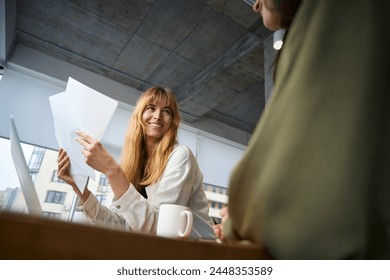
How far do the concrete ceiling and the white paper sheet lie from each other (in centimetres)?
304

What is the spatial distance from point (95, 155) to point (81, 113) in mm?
194

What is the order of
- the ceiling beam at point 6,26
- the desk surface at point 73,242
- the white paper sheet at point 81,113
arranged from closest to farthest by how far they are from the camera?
1. the desk surface at point 73,242
2. the white paper sheet at point 81,113
3. the ceiling beam at point 6,26

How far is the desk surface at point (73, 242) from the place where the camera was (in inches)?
7.9

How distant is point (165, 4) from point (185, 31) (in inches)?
23.0

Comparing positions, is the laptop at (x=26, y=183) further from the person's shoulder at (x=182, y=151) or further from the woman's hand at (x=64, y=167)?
the person's shoulder at (x=182, y=151)

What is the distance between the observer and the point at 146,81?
5.56 meters

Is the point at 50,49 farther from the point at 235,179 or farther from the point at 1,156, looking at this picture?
the point at 235,179

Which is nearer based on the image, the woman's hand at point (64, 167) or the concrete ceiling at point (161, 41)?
the woman's hand at point (64, 167)

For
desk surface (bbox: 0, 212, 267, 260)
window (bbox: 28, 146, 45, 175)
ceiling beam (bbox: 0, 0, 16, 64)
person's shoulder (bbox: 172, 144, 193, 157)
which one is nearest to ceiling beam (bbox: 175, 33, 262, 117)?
window (bbox: 28, 146, 45, 175)

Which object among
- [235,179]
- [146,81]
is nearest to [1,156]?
[146,81]

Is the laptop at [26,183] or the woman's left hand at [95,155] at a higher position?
the woman's left hand at [95,155]

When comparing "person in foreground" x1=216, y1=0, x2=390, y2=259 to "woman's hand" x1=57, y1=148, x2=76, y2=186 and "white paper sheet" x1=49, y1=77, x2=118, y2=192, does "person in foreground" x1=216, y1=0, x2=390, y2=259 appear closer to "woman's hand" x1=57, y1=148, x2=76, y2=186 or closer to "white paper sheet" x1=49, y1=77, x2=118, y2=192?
"white paper sheet" x1=49, y1=77, x2=118, y2=192

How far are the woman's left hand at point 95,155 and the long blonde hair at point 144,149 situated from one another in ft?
0.93

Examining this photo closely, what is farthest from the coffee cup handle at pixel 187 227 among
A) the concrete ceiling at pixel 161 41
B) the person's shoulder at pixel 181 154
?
the concrete ceiling at pixel 161 41
